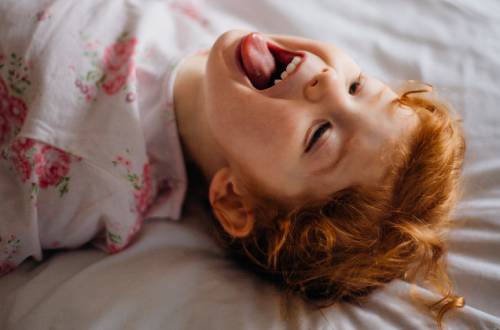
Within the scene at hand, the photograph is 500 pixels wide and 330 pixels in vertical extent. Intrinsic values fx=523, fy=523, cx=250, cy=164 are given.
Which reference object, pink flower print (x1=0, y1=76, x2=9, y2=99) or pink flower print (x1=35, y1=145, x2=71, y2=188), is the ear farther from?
pink flower print (x1=0, y1=76, x2=9, y2=99)

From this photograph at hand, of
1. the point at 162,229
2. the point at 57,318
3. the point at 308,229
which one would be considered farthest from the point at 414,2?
the point at 57,318

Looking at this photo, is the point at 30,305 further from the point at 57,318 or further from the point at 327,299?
the point at 327,299

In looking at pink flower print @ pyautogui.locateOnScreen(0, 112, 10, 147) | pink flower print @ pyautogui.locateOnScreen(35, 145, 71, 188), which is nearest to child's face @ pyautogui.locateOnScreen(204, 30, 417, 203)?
pink flower print @ pyautogui.locateOnScreen(35, 145, 71, 188)

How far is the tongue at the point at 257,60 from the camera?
83 centimetres

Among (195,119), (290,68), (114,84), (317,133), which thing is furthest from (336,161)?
(114,84)

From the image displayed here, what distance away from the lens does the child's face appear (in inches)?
31.1

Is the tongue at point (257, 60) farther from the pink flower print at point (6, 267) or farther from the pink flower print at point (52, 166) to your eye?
the pink flower print at point (6, 267)

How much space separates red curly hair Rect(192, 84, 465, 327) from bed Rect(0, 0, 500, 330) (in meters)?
0.03

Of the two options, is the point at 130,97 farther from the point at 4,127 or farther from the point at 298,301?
the point at 298,301

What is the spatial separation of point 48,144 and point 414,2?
0.83 m

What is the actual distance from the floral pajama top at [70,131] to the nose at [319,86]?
273 mm

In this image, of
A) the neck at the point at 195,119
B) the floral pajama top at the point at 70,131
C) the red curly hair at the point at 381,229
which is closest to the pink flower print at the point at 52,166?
the floral pajama top at the point at 70,131

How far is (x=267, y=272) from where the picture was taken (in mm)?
917

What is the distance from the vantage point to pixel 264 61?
2.77ft
